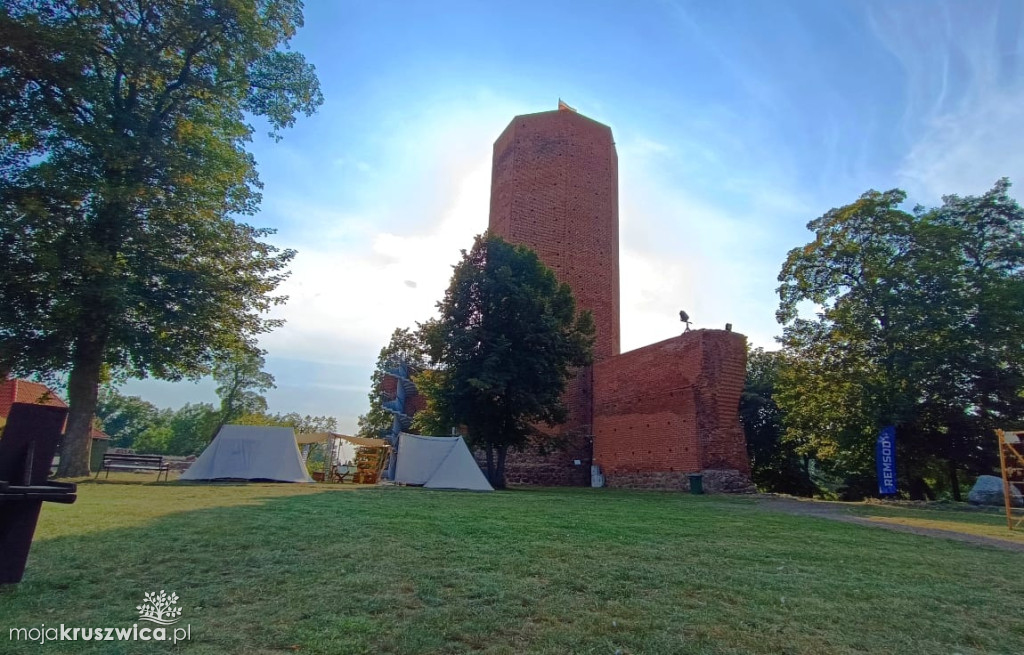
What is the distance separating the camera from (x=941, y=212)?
1862 cm

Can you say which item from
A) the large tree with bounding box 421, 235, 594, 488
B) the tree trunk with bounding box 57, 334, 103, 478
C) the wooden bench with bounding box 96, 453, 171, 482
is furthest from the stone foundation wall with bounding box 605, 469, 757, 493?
the tree trunk with bounding box 57, 334, 103, 478

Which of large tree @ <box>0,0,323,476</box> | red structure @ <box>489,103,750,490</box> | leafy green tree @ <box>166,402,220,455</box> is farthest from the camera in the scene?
leafy green tree @ <box>166,402,220,455</box>

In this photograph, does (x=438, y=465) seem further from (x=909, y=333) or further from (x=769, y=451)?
(x=769, y=451)

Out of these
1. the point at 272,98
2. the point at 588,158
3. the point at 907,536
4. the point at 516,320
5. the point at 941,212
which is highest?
the point at 588,158

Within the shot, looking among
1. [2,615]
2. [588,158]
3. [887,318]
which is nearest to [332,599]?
[2,615]

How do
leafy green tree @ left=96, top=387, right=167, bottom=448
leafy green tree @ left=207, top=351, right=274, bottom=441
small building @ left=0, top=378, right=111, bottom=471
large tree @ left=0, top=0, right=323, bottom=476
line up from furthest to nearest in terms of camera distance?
leafy green tree @ left=96, top=387, right=167, bottom=448
leafy green tree @ left=207, top=351, right=274, bottom=441
small building @ left=0, top=378, right=111, bottom=471
large tree @ left=0, top=0, right=323, bottom=476

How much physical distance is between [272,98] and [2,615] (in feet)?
57.2

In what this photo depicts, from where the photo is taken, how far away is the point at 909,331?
16469 millimetres

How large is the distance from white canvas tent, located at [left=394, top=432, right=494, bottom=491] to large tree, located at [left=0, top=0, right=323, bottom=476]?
594 centimetres

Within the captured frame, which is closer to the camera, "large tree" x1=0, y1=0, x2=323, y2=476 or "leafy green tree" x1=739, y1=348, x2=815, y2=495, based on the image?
"large tree" x1=0, y1=0, x2=323, y2=476

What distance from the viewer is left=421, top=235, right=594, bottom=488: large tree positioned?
17109mm

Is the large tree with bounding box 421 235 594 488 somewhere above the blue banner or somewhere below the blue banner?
above

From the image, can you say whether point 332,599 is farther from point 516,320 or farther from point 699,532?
point 516,320

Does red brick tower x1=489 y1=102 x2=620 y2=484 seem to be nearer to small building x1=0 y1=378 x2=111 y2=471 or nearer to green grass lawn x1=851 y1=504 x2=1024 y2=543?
green grass lawn x1=851 y1=504 x2=1024 y2=543
